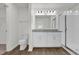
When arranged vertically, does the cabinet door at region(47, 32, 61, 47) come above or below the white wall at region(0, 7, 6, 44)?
below

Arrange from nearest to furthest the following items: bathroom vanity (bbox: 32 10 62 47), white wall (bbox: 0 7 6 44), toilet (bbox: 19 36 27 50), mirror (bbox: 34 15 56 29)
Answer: mirror (bbox: 34 15 56 29) < toilet (bbox: 19 36 27 50) < bathroom vanity (bbox: 32 10 62 47) < white wall (bbox: 0 7 6 44)

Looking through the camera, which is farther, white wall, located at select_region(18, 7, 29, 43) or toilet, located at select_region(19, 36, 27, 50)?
white wall, located at select_region(18, 7, 29, 43)

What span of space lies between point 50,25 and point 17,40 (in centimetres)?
128

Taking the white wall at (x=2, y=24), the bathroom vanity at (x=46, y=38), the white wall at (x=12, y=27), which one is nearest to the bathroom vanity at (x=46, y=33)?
the bathroom vanity at (x=46, y=38)

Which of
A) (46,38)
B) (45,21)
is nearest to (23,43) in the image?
(46,38)

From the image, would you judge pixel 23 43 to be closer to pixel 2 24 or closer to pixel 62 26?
pixel 2 24

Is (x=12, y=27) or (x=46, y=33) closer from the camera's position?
(x=12, y=27)

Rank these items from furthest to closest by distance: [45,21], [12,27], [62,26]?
[62,26] → [12,27] → [45,21]

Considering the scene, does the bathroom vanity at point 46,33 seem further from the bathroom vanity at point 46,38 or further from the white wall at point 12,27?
the white wall at point 12,27

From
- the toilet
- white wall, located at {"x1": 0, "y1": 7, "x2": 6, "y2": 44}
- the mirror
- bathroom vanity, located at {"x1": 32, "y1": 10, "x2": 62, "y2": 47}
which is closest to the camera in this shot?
the mirror

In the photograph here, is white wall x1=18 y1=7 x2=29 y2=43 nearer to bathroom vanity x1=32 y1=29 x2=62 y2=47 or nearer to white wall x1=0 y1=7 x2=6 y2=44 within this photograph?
bathroom vanity x1=32 y1=29 x2=62 y2=47

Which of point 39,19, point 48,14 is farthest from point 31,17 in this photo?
point 48,14

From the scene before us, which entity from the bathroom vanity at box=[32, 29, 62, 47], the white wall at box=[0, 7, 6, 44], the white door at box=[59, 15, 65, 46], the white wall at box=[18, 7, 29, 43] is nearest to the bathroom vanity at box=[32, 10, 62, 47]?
the bathroom vanity at box=[32, 29, 62, 47]

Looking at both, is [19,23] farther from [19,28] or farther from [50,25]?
[50,25]
